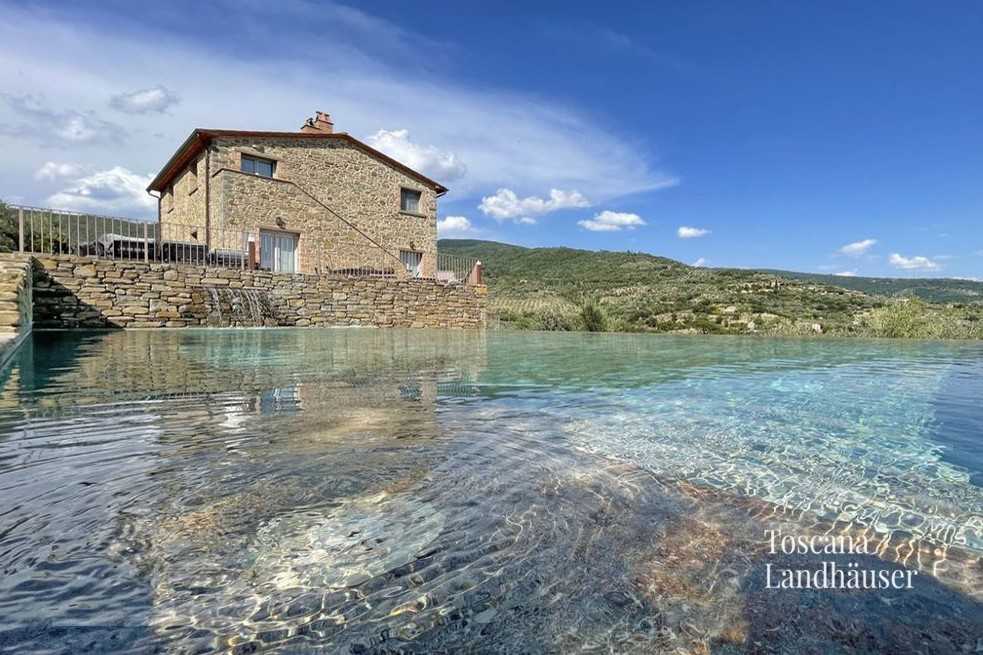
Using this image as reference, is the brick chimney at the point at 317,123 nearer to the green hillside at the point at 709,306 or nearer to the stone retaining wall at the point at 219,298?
the stone retaining wall at the point at 219,298

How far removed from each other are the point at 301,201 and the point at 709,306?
1576cm

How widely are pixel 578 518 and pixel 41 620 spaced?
1.56 m

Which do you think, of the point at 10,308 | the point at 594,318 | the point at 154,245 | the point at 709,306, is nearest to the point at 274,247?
the point at 154,245

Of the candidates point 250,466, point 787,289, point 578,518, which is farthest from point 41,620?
point 787,289

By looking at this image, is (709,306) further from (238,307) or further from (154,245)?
(154,245)

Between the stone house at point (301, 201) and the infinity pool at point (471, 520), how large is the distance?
38.4 feet

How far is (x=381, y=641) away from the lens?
1161 mm

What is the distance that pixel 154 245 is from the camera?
1218 centimetres

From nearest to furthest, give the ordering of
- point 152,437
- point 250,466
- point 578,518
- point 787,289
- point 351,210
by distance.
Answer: point 578,518 → point 250,466 → point 152,437 → point 351,210 → point 787,289

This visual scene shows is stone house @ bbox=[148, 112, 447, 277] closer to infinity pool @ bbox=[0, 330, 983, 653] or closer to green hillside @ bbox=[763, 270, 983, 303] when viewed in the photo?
infinity pool @ bbox=[0, 330, 983, 653]

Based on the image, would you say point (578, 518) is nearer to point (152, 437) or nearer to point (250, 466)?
point (250, 466)

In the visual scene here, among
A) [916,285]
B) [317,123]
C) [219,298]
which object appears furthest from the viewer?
[916,285]

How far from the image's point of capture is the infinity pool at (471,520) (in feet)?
4.02

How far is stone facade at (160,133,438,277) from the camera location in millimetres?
15469
